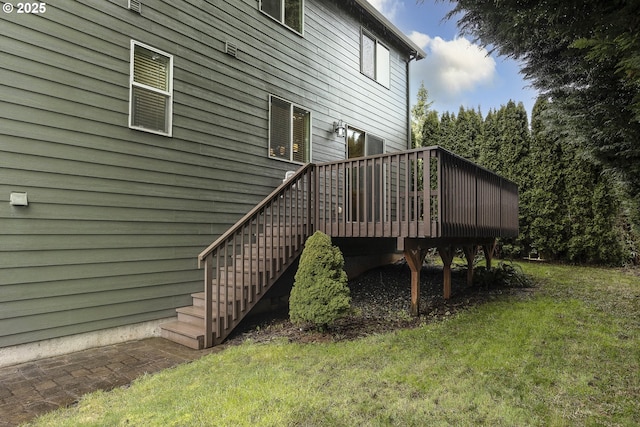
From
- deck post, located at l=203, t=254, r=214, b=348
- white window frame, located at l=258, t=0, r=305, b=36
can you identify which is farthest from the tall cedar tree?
deck post, located at l=203, t=254, r=214, b=348

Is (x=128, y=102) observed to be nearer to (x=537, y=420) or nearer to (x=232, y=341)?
(x=232, y=341)

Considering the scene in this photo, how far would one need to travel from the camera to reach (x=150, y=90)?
468 centimetres

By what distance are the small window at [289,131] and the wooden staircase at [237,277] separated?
3.76 feet

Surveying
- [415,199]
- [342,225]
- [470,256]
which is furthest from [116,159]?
[470,256]

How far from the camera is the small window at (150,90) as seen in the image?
4.52 m

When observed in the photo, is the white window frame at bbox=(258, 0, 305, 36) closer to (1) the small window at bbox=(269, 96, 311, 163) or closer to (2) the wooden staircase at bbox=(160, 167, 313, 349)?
(1) the small window at bbox=(269, 96, 311, 163)

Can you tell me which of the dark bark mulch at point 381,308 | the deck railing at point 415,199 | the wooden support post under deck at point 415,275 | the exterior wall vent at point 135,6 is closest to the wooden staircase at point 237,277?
the dark bark mulch at point 381,308

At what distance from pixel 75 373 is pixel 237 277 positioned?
2021mm

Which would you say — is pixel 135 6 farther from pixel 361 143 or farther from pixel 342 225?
pixel 361 143

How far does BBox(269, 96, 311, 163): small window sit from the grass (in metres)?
3.66

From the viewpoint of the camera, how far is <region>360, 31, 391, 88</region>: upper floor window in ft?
29.2

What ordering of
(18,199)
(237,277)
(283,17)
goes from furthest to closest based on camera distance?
1. (283,17)
2. (237,277)
3. (18,199)

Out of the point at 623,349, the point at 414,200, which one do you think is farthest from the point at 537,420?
the point at 414,200

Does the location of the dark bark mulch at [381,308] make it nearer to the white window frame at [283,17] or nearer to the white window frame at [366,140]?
the white window frame at [366,140]
